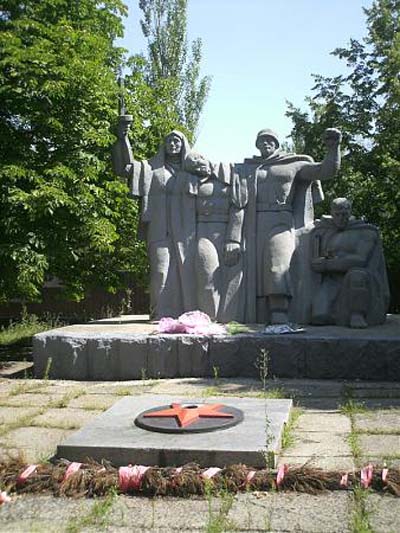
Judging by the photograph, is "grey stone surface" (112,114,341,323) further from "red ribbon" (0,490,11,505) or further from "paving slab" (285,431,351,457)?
"red ribbon" (0,490,11,505)

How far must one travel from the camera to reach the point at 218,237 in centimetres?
802

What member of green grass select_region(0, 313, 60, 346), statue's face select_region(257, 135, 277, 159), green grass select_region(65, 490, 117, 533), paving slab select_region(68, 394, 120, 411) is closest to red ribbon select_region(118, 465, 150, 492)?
green grass select_region(65, 490, 117, 533)

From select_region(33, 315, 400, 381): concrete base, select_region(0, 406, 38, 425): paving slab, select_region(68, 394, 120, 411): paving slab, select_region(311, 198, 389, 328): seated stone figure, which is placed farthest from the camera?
select_region(311, 198, 389, 328): seated stone figure

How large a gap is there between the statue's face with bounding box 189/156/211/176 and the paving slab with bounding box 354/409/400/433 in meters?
4.06

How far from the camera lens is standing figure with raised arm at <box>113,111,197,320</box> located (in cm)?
799

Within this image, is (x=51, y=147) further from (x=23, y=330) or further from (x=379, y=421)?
(x=379, y=421)

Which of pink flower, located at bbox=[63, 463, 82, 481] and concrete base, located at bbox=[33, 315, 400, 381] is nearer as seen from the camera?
pink flower, located at bbox=[63, 463, 82, 481]

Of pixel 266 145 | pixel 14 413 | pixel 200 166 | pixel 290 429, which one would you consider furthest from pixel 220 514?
pixel 266 145

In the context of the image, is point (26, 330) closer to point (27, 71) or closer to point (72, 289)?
point (72, 289)

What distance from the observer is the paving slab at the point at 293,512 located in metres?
2.79

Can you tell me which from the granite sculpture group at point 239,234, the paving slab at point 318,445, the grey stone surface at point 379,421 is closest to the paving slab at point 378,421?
the grey stone surface at point 379,421

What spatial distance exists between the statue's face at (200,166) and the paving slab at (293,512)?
5.37 meters

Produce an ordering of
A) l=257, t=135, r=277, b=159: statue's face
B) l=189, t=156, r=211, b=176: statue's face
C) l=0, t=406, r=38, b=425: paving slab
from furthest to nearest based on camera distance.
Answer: l=257, t=135, r=277, b=159: statue's face, l=189, t=156, r=211, b=176: statue's face, l=0, t=406, r=38, b=425: paving slab

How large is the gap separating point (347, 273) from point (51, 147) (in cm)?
419
